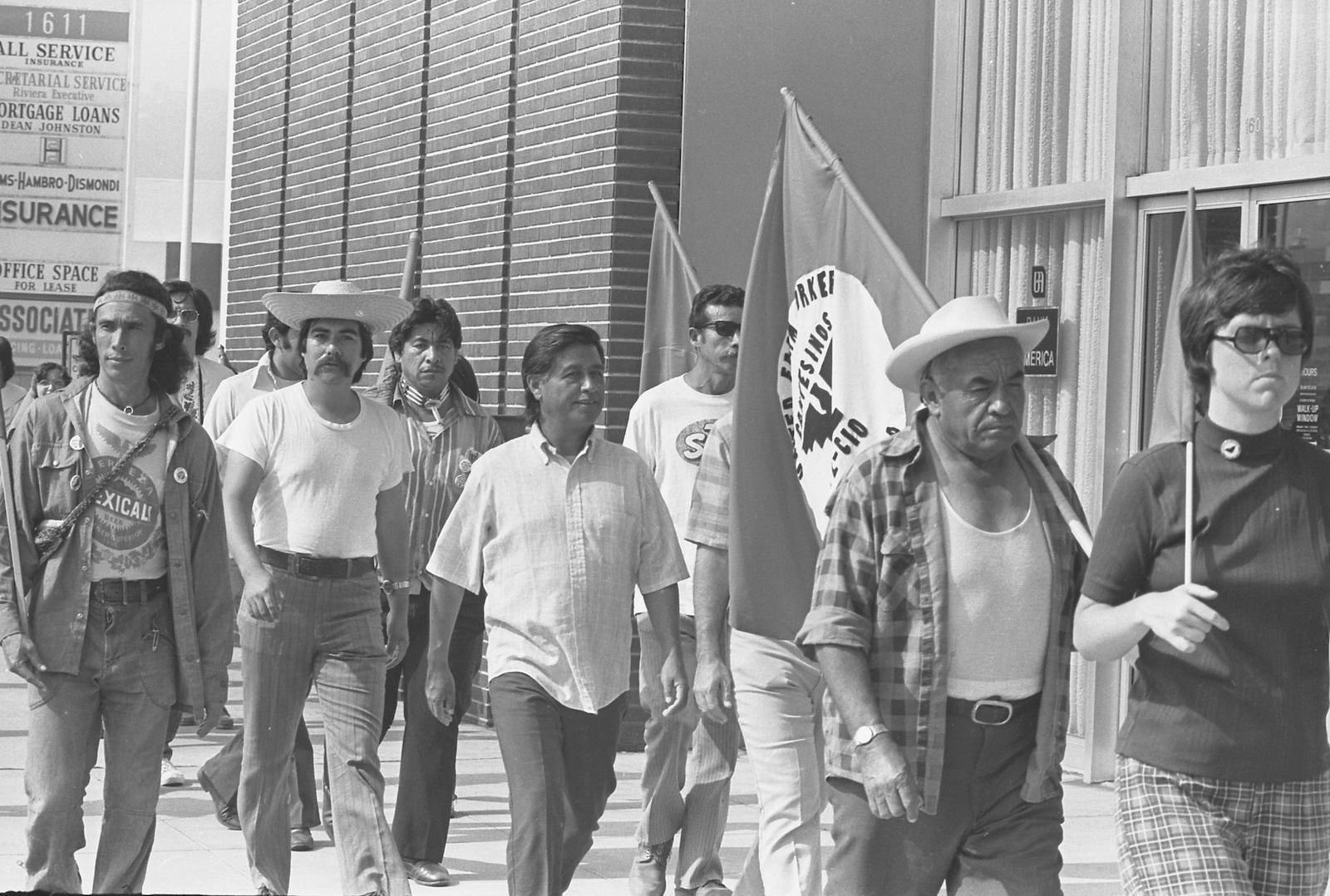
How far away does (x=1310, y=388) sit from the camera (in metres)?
8.92

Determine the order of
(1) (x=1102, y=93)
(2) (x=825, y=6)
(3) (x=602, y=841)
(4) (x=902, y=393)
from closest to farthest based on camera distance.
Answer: (4) (x=902, y=393), (3) (x=602, y=841), (1) (x=1102, y=93), (2) (x=825, y=6)

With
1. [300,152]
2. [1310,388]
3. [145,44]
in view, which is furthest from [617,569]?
[145,44]

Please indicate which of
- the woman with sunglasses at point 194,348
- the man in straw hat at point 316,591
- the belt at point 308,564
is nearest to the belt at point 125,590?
the man in straw hat at point 316,591

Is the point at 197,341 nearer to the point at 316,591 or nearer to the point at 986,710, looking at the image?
the point at 316,591

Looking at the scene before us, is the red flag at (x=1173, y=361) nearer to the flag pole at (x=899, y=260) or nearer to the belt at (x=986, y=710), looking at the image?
the flag pole at (x=899, y=260)

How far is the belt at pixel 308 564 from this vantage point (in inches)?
278

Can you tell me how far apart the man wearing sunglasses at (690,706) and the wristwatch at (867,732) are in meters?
2.49

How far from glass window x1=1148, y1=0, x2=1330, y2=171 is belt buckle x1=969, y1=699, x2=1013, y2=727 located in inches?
198

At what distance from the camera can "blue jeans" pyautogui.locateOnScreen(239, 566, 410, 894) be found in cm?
696

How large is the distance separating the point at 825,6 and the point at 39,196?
23872mm

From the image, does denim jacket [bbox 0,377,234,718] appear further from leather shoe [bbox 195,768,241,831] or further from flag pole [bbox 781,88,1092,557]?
leather shoe [bbox 195,768,241,831]

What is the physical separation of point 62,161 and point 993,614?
29862 millimetres

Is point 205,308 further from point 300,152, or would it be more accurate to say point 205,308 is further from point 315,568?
point 300,152

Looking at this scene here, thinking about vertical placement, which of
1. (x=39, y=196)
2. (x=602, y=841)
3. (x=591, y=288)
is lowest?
(x=602, y=841)
